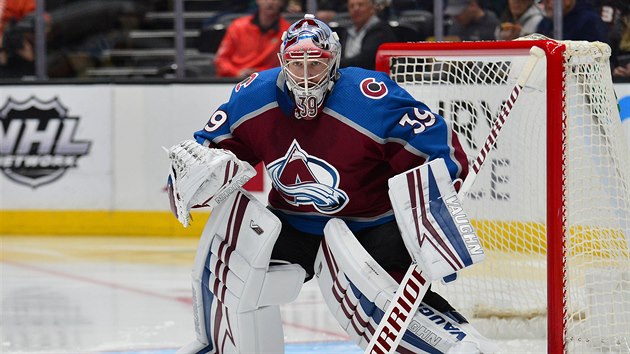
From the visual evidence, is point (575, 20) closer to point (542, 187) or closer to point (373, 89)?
point (542, 187)

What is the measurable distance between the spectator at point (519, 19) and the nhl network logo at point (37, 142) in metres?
2.32

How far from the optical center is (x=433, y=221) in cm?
289

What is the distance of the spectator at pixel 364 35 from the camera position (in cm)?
632

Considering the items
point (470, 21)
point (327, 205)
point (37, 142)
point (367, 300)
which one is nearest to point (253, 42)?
point (470, 21)

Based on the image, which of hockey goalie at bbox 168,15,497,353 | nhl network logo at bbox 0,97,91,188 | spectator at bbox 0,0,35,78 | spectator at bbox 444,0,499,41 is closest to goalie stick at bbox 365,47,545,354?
hockey goalie at bbox 168,15,497,353

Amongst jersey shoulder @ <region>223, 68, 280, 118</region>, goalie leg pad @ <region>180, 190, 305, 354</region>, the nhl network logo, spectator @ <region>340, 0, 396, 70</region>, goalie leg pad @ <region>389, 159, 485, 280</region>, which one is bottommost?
the nhl network logo

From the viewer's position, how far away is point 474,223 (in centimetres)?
444

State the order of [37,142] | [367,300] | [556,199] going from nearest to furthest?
1. [367,300]
2. [556,199]
3. [37,142]

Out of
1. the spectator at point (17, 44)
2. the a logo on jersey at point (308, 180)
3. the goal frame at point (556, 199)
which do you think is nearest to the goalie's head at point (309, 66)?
the a logo on jersey at point (308, 180)

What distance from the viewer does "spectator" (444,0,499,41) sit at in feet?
20.0

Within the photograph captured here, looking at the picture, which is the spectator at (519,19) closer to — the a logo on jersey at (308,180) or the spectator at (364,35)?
the spectator at (364,35)

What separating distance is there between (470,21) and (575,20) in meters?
0.51

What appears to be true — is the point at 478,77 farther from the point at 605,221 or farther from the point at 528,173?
the point at 605,221

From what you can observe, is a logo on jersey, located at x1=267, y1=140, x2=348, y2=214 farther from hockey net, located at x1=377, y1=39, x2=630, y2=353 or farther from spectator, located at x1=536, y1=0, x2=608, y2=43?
spectator, located at x1=536, y1=0, x2=608, y2=43
